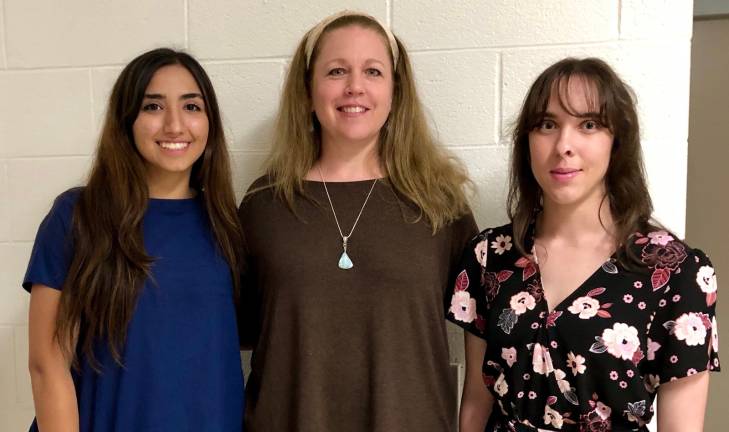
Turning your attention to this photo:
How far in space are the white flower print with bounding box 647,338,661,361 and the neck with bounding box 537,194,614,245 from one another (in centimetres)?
21

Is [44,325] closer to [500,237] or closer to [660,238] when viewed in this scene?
[500,237]

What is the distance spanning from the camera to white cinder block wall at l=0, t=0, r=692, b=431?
1459mm

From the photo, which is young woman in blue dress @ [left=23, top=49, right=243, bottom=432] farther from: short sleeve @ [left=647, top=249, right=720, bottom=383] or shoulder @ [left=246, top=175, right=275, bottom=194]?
short sleeve @ [left=647, top=249, right=720, bottom=383]

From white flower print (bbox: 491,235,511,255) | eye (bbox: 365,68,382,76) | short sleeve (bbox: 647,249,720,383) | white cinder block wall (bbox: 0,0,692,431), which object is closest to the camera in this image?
short sleeve (bbox: 647,249,720,383)

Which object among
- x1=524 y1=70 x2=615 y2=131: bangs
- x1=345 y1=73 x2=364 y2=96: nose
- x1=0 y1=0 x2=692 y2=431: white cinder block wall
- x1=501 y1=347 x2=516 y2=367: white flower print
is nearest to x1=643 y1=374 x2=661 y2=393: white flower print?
x1=501 y1=347 x2=516 y2=367: white flower print

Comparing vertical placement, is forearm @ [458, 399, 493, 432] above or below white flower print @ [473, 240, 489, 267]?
below

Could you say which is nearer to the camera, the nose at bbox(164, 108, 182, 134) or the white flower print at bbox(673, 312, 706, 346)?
the white flower print at bbox(673, 312, 706, 346)

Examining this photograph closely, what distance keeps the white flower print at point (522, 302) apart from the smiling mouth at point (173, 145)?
759mm

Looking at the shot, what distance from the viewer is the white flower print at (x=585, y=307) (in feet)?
3.47

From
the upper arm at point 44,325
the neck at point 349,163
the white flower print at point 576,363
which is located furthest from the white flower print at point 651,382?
the upper arm at point 44,325

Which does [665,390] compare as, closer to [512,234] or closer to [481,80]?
[512,234]

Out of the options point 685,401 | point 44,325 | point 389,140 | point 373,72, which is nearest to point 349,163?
point 389,140

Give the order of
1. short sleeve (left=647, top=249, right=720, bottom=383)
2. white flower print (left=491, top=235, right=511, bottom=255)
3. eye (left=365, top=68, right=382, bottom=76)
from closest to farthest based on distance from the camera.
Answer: short sleeve (left=647, top=249, right=720, bottom=383) → white flower print (left=491, top=235, right=511, bottom=255) → eye (left=365, top=68, right=382, bottom=76)

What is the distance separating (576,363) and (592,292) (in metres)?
0.13
